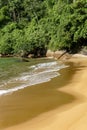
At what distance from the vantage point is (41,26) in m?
46.6

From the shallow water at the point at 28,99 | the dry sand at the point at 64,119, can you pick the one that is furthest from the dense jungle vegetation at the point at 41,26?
the dry sand at the point at 64,119

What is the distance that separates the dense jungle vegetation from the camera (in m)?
37.1

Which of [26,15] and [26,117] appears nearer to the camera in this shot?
[26,117]

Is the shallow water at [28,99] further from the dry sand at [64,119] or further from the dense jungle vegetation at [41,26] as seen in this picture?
the dense jungle vegetation at [41,26]

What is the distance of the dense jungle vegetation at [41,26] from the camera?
122 feet

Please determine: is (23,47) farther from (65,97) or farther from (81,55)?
(65,97)

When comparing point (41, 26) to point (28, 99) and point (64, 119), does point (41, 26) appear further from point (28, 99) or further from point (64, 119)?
point (64, 119)

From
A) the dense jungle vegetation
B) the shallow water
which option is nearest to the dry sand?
the shallow water

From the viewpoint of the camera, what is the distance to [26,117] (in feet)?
37.4

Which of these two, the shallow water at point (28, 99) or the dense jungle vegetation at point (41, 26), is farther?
the dense jungle vegetation at point (41, 26)

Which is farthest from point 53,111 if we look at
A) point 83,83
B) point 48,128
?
point 83,83

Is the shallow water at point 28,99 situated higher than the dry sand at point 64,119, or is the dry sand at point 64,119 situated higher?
the dry sand at point 64,119

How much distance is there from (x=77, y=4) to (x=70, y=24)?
7.97 ft

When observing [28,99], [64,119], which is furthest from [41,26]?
[64,119]
